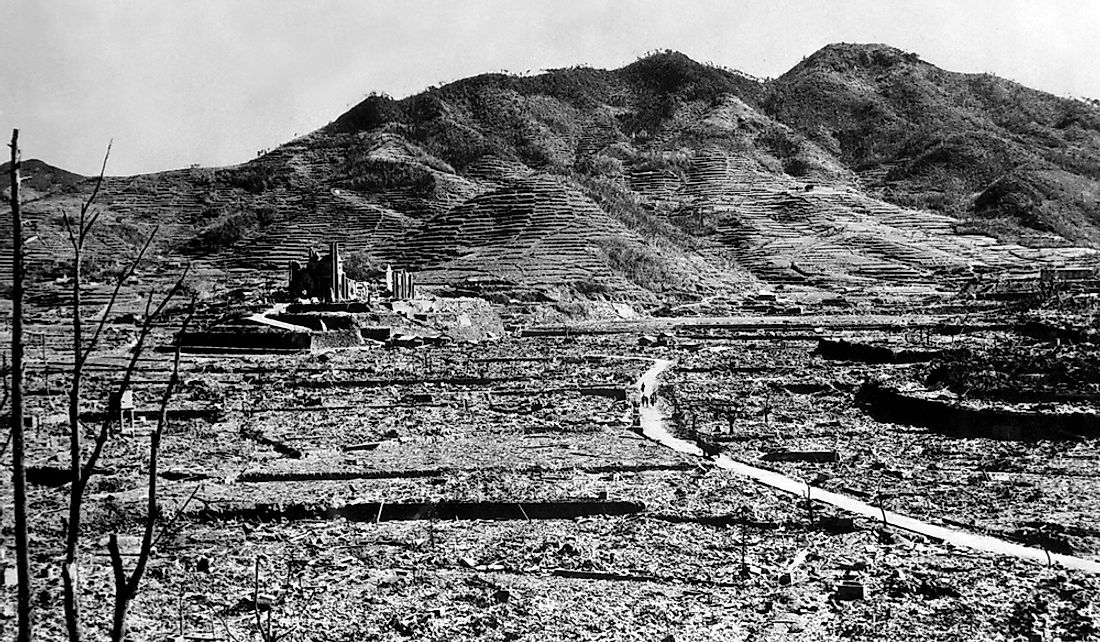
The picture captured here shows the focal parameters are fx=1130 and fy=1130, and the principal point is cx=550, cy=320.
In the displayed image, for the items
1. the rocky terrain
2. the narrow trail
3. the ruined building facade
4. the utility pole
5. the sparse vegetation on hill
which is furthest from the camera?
the sparse vegetation on hill

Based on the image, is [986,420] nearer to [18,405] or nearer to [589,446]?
[589,446]

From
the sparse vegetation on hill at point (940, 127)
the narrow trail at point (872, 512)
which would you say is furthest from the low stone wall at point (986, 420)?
the sparse vegetation on hill at point (940, 127)

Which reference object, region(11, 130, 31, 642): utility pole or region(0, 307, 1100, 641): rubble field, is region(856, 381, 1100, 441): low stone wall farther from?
region(11, 130, 31, 642): utility pole

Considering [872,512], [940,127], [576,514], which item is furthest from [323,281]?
[940,127]

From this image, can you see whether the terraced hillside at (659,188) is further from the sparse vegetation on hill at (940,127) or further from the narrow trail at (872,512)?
the narrow trail at (872,512)

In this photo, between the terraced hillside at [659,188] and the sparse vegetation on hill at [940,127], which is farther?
the sparse vegetation on hill at [940,127]

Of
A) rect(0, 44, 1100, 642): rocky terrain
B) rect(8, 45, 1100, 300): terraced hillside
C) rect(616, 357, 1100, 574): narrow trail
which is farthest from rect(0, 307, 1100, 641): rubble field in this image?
rect(8, 45, 1100, 300): terraced hillside

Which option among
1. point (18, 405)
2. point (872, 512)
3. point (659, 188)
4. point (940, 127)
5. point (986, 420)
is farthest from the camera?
point (940, 127)
